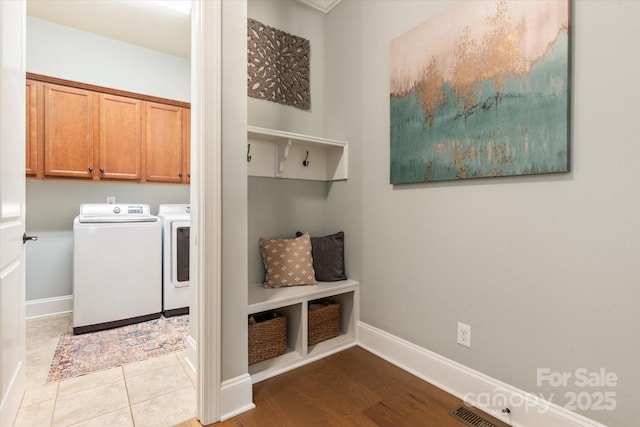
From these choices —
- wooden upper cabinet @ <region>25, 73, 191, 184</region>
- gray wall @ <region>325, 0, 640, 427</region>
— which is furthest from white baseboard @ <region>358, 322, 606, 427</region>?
wooden upper cabinet @ <region>25, 73, 191, 184</region>

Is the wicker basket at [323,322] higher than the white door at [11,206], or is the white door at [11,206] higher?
the white door at [11,206]

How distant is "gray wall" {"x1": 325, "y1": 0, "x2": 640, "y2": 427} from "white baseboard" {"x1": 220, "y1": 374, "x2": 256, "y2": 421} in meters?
0.99

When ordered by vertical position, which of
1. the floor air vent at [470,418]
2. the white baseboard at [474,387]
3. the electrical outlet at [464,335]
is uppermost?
the electrical outlet at [464,335]

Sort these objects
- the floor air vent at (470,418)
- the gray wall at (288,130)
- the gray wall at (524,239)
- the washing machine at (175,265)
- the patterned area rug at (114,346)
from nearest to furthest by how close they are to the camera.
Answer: the gray wall at (524,239) → the floor air vent at (470,418) → the patterned area rug at (114,346) → the gray wall at (288,130) → the washing machine at (175,265)

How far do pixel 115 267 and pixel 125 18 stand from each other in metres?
2.30

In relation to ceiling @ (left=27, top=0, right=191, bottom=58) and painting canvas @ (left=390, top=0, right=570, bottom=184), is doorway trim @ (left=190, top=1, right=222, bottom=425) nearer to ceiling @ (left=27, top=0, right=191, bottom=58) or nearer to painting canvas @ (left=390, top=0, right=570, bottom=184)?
painting canvas @ (left=390, top=0, right=570, bottom=184)

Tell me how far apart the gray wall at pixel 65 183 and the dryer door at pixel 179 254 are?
70 centimetres

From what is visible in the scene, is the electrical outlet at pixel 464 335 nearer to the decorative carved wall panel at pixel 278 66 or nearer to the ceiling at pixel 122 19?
the decorative carved wall panel at pixel 278 66

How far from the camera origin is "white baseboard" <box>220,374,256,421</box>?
60.3 inches

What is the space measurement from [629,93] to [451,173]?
0.74 m

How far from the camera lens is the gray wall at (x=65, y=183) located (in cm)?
292

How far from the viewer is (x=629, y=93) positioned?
1161 mm

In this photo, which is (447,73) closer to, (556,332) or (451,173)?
(451,173)

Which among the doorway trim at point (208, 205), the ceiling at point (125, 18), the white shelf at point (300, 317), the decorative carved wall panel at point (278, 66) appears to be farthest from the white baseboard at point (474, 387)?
the ceiling at point (125, 18)
